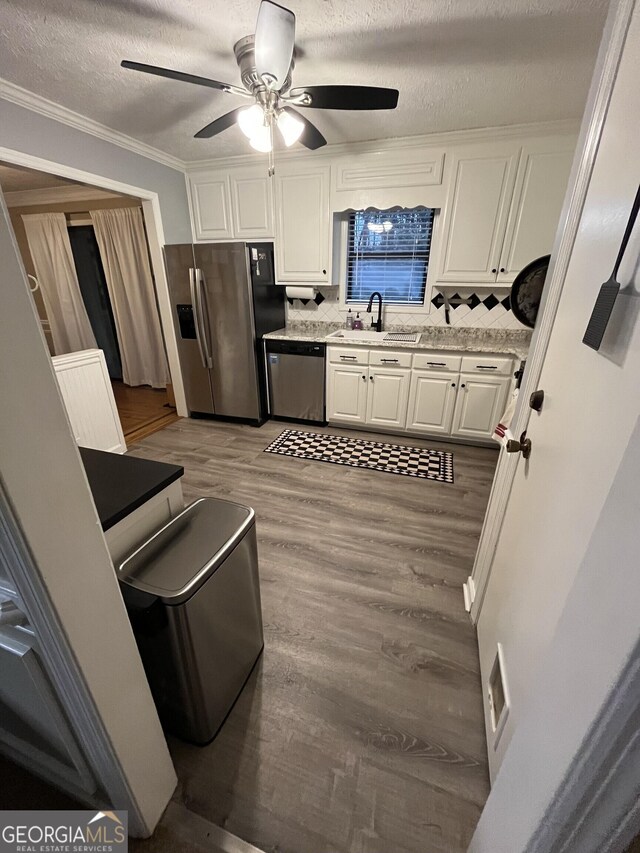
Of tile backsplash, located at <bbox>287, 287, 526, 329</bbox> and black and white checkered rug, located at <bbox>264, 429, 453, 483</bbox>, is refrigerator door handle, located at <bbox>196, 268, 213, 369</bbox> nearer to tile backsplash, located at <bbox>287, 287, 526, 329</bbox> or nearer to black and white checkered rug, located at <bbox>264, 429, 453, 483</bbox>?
tile backsplash, located at <bbox>287, 287, 526, 329</bbox>

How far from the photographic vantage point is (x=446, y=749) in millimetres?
1162

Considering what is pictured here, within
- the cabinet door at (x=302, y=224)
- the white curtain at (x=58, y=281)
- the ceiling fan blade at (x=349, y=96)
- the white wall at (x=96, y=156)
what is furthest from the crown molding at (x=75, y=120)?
the white curtain at (x=58, y=281)

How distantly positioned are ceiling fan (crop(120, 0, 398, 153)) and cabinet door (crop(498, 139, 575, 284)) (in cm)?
157

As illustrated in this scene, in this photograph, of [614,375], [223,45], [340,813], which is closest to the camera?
[614,375]

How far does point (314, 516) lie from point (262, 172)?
10.1ft

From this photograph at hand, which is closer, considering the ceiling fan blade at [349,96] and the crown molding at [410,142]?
the ceiling fan blade at [349,96]

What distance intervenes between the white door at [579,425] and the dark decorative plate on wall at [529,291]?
0.22 m

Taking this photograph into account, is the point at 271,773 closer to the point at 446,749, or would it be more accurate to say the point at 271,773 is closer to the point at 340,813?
the point at 340,813

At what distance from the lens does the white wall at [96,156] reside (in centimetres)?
214

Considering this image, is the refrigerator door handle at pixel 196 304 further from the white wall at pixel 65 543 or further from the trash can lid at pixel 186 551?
the white wall at pixel 65 543

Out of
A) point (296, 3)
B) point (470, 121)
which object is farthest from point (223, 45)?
point (470, 121)

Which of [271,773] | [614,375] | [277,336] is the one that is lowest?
[271,773]

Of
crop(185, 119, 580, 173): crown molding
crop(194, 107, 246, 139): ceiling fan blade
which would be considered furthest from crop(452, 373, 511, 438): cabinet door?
crop(194, 107, 246, 139): ceiling fan blade

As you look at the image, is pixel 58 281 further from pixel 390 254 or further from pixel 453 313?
pixel 453 313
